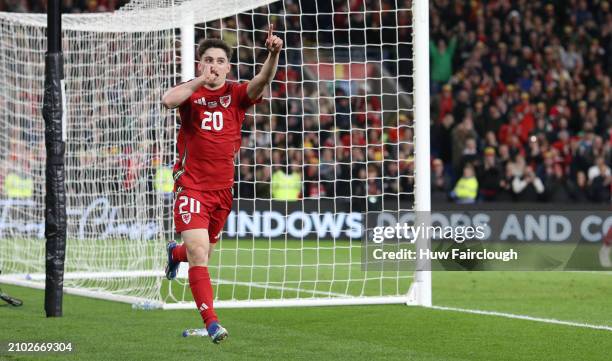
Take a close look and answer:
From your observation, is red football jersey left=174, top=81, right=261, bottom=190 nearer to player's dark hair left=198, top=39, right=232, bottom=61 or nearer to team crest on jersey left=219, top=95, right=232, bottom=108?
team crest on jersey left=219, top=95, right=232, bottom=108

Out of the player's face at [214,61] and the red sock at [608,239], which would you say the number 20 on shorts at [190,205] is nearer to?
the player's face at [214,61]

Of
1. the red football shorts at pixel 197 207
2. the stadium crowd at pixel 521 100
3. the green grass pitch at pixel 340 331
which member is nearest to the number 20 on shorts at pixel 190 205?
the red football shorts at pixel 197 207

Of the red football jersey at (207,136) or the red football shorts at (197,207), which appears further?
the red football jersey at (207,136)

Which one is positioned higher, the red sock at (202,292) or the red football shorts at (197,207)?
the red football shorts at (197,207)

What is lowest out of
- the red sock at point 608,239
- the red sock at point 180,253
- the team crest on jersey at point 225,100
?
the red sock at point 608,239

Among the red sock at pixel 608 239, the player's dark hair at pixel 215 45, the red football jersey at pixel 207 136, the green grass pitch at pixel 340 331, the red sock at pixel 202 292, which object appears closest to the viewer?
the red sock at pixel 202 292

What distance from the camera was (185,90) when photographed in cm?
802

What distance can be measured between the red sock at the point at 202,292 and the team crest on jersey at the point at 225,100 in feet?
3.95

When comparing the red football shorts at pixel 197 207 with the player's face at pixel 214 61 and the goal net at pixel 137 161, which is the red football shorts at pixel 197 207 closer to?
the player's face at pixel 214 61

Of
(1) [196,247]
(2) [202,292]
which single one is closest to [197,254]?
(1) [196,247]

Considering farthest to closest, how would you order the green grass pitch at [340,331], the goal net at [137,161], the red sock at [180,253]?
the goal net at [137,161] → the red sock at [180,253] → the green grass pitch at [340,331]

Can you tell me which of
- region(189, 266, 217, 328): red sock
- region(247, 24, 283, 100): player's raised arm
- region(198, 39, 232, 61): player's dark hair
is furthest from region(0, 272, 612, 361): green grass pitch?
region(198, 39, 232, 61): player's dark hair

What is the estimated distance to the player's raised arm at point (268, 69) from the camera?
7.82 metres

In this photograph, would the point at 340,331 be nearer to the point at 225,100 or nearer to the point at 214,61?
the point at 225,100
